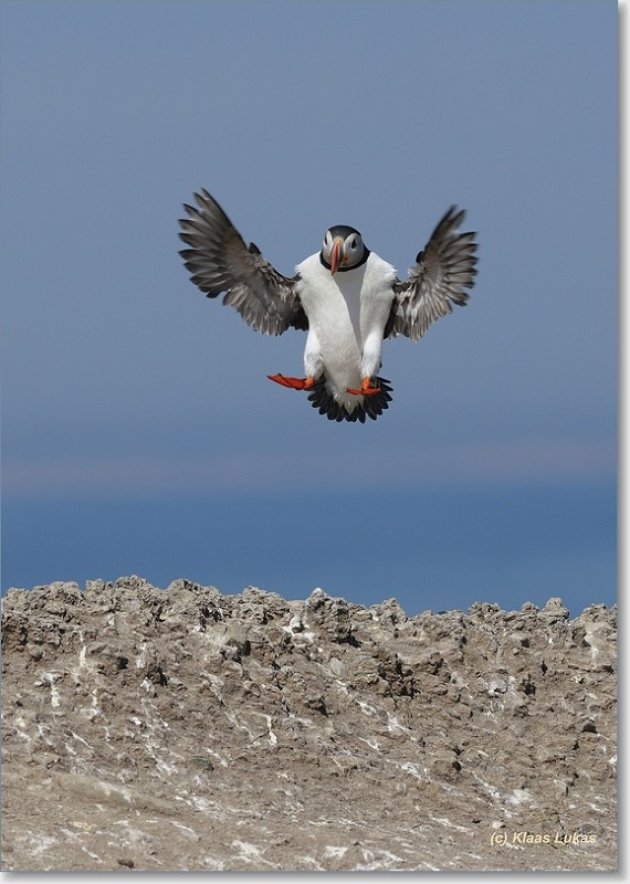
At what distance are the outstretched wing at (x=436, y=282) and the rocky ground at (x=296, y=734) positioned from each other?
137 inches

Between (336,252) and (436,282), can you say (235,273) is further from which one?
(436,282)

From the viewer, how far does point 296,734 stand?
15078 mm

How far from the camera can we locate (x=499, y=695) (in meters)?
16.6

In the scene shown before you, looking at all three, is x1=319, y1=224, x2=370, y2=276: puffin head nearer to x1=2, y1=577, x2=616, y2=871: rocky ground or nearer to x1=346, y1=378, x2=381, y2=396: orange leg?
x1=346, y1=378, x2=381, y2=396: orange leg

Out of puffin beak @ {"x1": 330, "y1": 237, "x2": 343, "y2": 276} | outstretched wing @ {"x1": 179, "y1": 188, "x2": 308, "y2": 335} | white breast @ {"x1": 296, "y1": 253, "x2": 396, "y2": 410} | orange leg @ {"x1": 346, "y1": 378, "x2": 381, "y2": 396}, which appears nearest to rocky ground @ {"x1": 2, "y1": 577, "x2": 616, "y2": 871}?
orange leg @ {"x1": 346, "y1": 378, "x2": 381, "y2": 396}

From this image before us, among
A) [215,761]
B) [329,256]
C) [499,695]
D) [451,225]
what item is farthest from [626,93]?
[215,761]

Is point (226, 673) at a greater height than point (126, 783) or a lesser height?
greater

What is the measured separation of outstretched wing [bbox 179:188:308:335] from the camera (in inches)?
673

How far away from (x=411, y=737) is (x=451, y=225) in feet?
19.1

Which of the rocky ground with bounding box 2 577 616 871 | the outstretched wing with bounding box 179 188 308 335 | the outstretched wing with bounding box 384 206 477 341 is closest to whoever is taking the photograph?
the rocky ground with bounding box 2 577 616 871

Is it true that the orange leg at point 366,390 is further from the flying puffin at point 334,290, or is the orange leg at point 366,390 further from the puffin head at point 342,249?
the puffin head at point 342,249

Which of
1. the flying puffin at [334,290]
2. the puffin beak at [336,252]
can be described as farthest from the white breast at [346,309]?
the puffin beak at [336,252]

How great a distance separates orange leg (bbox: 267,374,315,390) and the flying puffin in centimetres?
1

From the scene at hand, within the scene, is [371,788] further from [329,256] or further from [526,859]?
[329,256]
